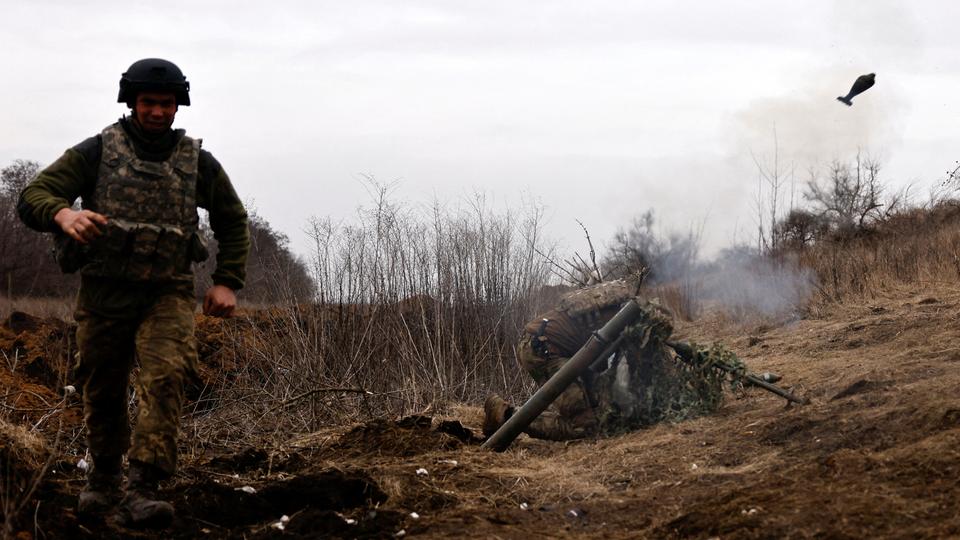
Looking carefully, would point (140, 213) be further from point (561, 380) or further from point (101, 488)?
point (561, 380)

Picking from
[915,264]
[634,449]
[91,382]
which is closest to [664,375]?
[634,449]

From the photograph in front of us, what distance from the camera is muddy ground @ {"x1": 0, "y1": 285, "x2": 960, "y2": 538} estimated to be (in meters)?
3.60

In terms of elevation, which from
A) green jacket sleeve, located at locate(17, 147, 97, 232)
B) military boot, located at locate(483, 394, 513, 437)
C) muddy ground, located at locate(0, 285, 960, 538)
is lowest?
muddy ground, located at locate(0, 285, 960, 538)

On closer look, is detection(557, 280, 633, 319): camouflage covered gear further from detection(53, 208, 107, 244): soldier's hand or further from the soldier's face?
detection(53, 208, 107, 244): soldier's hand

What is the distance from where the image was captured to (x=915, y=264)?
38.9 feet

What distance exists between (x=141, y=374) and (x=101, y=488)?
1.99 ft

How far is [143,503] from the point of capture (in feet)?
12.5

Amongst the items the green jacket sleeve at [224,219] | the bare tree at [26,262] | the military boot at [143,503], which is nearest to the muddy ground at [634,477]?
the military boot at [143,503]

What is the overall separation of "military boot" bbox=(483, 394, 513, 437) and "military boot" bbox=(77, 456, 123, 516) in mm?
2819

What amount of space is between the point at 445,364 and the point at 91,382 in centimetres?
595

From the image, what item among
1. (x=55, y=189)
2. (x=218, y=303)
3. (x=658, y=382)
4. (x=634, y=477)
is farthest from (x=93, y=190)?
(x=658, y=382)

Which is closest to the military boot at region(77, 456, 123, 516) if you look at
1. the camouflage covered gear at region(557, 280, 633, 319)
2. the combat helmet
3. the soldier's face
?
the soldier's face

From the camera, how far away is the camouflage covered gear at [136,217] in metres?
3.99

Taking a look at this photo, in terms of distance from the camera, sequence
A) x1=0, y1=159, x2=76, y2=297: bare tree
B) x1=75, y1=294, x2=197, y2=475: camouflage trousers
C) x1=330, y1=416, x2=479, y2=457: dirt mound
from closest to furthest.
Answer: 1. x1=75, y1=294, x2=197, y2=475: camouflage trousers
2. x1=330, y1=416, x2=479, y2=457: dirt mound
3. x1=0, y1=159, x2=76, y2=297: bare tree
